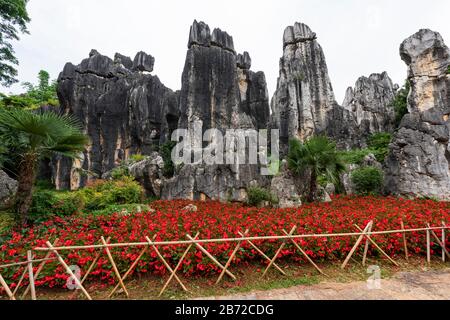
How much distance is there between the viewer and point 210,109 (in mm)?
18906

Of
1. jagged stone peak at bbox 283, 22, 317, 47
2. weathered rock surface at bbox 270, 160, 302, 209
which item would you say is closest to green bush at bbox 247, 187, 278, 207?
weathered rock surface at bbox 270, 160, 302, 209

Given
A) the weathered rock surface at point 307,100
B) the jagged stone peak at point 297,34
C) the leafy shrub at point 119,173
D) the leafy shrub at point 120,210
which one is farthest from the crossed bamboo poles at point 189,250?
the jagged stone peak at point 297,34

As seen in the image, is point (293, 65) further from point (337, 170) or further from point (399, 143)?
point (337, 170)

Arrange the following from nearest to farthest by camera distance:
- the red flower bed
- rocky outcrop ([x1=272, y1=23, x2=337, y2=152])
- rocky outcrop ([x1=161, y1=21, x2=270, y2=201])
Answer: the red flower bed < rocky outcrop ([x1=161, y1=21, x2=270, y2=201]) < rocky outcrop ([x1=272, y1=23, x2=337, y2=152])

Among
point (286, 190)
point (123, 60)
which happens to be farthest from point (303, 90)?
point (123, 60)

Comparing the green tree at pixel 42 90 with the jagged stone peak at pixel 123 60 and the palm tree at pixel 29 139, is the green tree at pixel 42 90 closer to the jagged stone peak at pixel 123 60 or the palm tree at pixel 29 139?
the jagged stone peak at pixel 123 60

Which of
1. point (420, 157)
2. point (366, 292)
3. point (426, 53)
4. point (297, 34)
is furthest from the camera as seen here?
point (297, 34)

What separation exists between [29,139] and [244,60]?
2341 centimetres

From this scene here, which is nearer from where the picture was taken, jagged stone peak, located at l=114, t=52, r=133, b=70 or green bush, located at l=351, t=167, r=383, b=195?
green bush, located at l=351, t=167, r=383, b=195

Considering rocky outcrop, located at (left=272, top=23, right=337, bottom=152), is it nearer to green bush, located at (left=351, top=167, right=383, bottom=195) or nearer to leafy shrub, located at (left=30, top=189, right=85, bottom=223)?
green bush, located at (left=351, top=167, right=383, bottom=195)

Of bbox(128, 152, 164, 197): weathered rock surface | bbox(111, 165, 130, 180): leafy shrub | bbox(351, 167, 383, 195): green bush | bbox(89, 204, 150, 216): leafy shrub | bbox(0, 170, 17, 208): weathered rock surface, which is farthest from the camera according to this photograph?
bbox(128, 152, 164, 197): weathered rock surface

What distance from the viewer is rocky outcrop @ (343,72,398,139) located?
3238 centimetres

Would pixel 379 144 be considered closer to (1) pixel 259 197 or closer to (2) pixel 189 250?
(1) pixel 259 197

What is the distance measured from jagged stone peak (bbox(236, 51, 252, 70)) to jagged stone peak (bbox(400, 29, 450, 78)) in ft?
49.4
